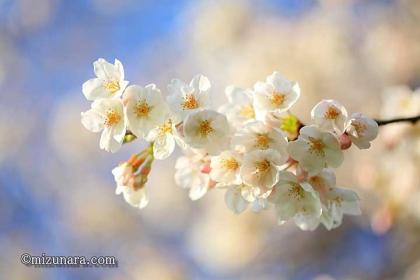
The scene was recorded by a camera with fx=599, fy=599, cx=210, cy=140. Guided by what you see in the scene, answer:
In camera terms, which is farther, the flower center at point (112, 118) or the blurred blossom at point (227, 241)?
the blurred blossom at point (227, 241)

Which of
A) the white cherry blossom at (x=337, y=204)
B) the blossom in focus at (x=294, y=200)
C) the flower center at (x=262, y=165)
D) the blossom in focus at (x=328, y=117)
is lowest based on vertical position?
the blossom in focus at (x=294, y=200)

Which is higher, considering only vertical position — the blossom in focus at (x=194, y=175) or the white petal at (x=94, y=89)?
the white petal at (x=94, y=89)

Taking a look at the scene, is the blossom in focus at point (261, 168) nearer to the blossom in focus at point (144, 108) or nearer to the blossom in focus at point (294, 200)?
the blossom in focus at point (294, 200)

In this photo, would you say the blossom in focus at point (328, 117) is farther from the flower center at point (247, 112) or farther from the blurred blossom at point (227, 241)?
the blurred blossom at point (227, 241)

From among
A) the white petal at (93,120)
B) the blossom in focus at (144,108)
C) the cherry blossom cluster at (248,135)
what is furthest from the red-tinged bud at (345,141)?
the white petal at (93,120)

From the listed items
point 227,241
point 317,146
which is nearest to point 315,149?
point 317,146

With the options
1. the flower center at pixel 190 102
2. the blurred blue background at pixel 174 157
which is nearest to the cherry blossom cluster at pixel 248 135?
the flower center at pixel 190 102

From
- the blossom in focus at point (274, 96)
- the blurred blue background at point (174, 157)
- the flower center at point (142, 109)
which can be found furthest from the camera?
the blurred blue background at point (174, 157)

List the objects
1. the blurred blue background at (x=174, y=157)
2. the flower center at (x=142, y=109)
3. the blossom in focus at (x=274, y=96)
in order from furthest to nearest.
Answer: the blurred blue background at (x=174, y=157), the blossom in focus at (x=274, y=96), the flower center at (x=142, y=109)

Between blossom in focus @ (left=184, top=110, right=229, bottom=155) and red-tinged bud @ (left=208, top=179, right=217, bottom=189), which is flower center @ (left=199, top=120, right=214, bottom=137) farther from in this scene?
red-tinged bud @ (left=208, top=179, right=217, bottom=189)
